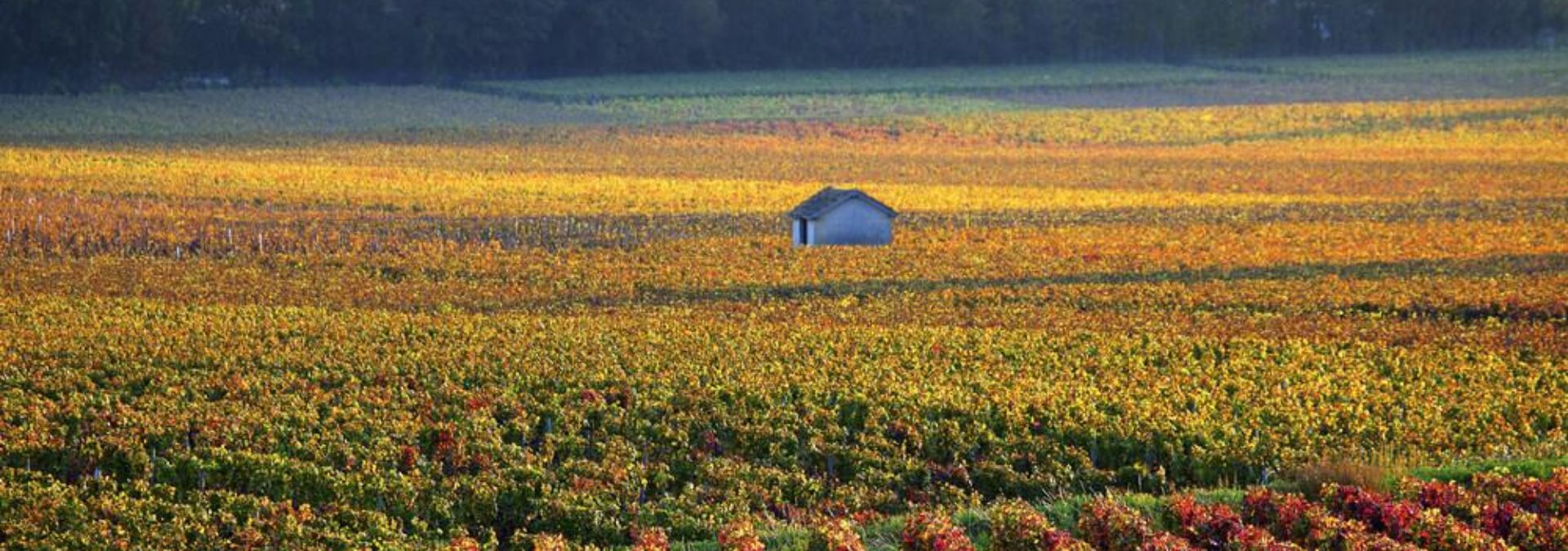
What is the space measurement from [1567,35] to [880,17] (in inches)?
1752

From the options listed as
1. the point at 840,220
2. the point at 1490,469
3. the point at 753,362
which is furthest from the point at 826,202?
the point at 1490,469

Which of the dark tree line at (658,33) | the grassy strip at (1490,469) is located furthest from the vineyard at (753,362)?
the dark tree line at (658,33)

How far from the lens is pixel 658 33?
111438mm

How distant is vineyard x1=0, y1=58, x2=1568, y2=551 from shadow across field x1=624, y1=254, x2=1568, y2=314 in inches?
6.0

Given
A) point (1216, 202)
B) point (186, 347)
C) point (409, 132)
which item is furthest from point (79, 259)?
point (409, 132)

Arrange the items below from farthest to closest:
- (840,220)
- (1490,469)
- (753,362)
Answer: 1. (840,220)
2. (753,362)
3. (1490,469)

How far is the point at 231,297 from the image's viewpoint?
108 ft

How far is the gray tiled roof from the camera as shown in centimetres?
4131

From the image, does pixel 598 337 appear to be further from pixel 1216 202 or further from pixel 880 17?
pixel 880 17

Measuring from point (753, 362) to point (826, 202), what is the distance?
1595 centimetres

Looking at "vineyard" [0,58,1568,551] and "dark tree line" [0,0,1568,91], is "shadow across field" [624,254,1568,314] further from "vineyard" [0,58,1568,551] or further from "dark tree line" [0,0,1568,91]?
"dark tree line" [0,0,1568,91]

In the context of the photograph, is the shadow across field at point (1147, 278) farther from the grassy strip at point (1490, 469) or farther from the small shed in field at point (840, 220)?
the grassy strip at point (1490, 469)

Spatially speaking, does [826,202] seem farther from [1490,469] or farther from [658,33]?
[658,33]

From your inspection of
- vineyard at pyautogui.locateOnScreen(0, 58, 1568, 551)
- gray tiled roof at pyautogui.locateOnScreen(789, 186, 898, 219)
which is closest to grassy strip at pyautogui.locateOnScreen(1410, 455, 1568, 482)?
vineyard at pyautogui.locateOnScreen(0, 58, 1568, 551)
